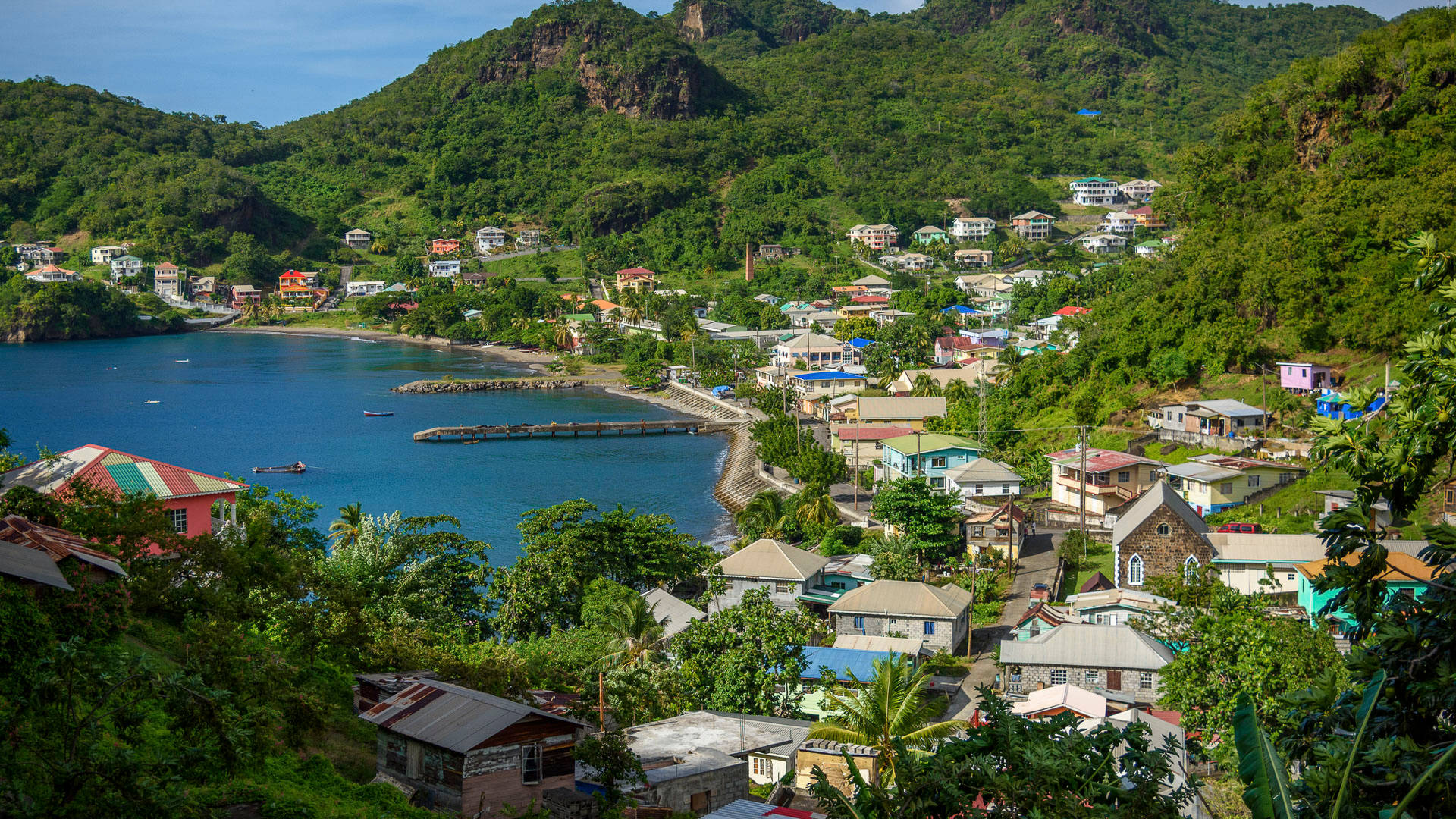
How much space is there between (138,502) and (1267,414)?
31137 millimetres

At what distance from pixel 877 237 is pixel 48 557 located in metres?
87.4

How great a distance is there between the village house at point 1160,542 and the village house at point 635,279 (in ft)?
209

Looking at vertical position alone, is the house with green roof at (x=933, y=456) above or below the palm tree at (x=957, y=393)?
below

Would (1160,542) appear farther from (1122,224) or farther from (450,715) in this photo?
(1122,224)

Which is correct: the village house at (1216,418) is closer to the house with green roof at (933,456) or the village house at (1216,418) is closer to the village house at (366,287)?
the house with green roof at (933,456)

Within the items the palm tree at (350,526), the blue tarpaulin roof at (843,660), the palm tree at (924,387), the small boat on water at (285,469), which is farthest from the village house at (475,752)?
the palm tree at (924,387)

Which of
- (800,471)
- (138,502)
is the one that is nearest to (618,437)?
(800,471)

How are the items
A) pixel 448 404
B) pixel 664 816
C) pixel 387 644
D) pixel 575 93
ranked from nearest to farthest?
pixel 664 816, pixel 387 644, pixel 448 404, pixel 575 93

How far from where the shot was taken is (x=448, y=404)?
61.4 meters

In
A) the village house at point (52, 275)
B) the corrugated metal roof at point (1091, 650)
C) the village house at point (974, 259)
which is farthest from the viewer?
the village house at point (52, 275)

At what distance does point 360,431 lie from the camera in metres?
54.2

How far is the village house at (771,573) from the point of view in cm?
2508

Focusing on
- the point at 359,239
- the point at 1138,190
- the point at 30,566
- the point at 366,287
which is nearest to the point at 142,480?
the point at 30,566

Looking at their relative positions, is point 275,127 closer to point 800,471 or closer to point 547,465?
point 547,465
